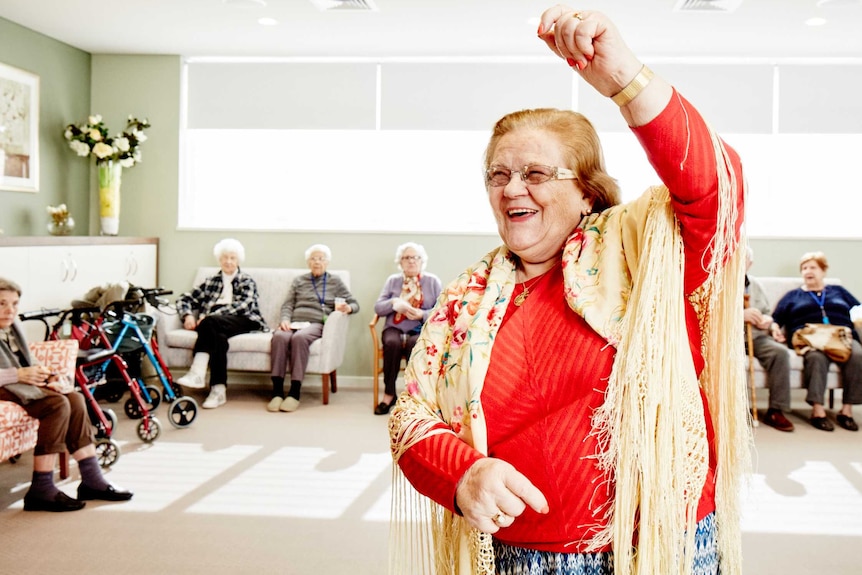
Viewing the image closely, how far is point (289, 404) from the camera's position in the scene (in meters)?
5.32

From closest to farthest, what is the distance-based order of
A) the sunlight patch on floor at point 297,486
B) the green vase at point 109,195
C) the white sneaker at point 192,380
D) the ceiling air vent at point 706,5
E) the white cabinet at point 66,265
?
the sunlight patch on floor at point 297,486 → the white cabinet at point 66,265 → the ceiling air vent at point 706,5 → the white sneaker at point 192,380 → the green vase at point 109,195

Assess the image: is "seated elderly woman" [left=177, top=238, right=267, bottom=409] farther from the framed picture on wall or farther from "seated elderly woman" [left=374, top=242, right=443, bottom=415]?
the framed picture on wall

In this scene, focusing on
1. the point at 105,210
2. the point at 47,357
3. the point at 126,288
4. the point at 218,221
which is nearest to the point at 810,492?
the point at 47,357

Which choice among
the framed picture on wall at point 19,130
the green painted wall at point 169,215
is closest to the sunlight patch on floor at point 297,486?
the green painted wall at point 169,215

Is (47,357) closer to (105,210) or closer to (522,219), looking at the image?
(105,210)

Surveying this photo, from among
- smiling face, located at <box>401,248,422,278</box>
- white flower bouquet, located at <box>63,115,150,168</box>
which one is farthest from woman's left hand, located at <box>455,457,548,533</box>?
white flower bouquet, located at <box>63,115,150,168</box>

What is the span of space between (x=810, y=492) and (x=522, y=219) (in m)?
3.20

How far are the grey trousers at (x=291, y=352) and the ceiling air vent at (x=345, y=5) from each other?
7.26 ft

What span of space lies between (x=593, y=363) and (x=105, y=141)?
5842mm

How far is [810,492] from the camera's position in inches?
143

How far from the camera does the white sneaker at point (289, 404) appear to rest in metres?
5.29

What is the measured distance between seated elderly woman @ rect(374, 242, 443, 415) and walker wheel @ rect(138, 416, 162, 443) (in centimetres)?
157

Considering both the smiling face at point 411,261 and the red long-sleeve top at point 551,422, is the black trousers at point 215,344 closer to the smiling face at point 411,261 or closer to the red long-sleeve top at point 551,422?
the smiling face at point 411,261

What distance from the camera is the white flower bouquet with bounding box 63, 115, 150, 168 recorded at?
232 inches
